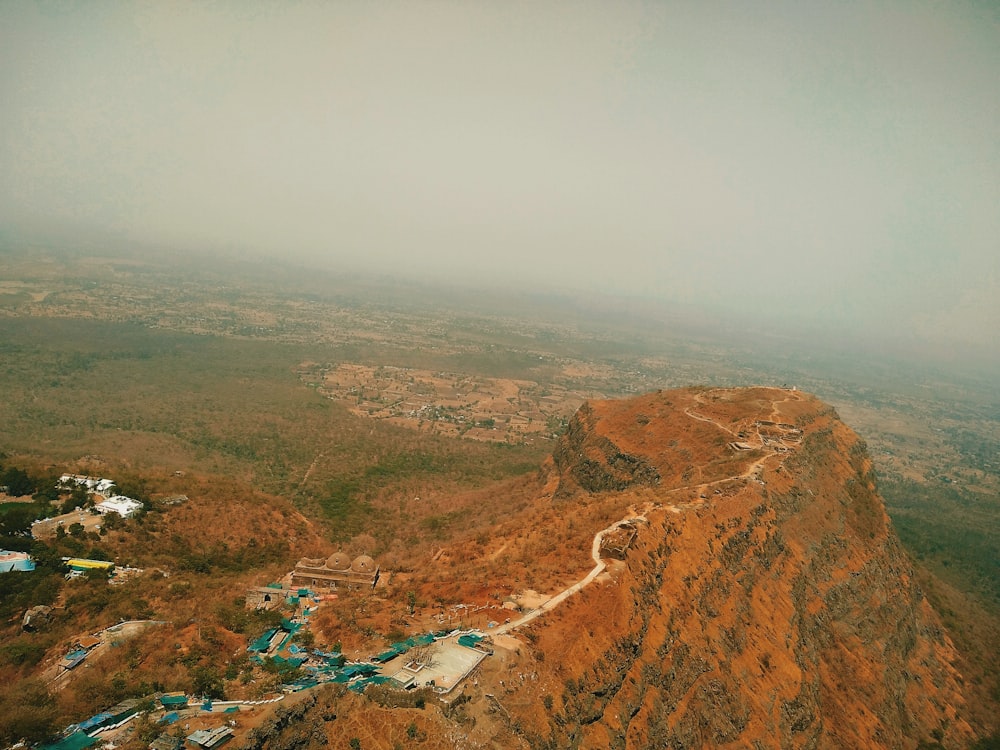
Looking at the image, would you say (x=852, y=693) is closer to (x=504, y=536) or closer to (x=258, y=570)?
(x=504, y=536)

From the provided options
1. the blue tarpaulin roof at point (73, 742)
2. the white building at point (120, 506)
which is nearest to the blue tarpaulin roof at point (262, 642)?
the blue tarpaulin roof at point (73, 742)

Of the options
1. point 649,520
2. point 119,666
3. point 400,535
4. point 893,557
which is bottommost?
point 400,535

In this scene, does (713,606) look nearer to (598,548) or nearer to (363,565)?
(598,548)

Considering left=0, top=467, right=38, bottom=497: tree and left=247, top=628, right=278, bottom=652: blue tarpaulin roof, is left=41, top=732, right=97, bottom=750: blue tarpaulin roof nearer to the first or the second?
left=247, top=628, right=278, bottom=652: blue tarpaulin roof

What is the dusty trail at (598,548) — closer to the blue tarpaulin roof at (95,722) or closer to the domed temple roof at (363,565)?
the blue tarpaulin roof at (95,722)

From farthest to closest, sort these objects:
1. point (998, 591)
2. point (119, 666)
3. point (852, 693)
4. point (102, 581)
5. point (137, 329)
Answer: point (137, 329)
point (998, 591)
point (852, 693)
point (102, 581)
point (119, 666)

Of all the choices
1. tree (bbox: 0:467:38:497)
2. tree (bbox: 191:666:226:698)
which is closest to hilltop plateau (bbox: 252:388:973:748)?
tree (bbox: 191:666:226:698)

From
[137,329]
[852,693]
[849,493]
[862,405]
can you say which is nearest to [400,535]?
[852,693]

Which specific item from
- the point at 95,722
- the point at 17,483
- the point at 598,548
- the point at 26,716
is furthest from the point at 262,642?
the point at 17,483

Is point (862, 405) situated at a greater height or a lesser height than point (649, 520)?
lesser
